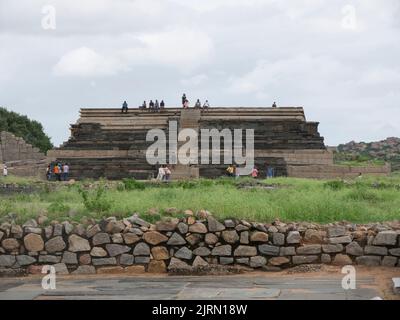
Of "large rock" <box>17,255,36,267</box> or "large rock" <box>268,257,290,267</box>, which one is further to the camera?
"large rock" <box>17,255,36,267</box>

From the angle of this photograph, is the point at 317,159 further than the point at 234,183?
Yes

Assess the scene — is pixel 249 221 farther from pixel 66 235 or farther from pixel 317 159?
pixel 317 159

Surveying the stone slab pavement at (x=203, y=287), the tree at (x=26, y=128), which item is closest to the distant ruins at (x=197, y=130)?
the stone slab pavement at (x=203, y=287)

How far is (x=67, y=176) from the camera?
32.4 metres

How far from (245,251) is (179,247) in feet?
3.17

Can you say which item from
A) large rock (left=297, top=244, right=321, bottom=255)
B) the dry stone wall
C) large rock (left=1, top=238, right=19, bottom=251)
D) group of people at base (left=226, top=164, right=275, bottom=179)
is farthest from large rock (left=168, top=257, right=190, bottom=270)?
group of people at base (left=226, top=164, right=275, bottom=179)

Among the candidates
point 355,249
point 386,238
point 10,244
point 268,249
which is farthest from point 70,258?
point 386,238

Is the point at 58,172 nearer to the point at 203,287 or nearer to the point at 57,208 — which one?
the point at 57,208

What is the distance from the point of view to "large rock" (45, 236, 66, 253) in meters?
11.0

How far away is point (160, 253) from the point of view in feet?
35.8

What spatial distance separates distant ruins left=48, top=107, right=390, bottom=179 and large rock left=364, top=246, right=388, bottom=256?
767 inches

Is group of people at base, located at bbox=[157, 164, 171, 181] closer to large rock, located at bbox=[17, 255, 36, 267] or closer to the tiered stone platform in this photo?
the tiered stone platform
